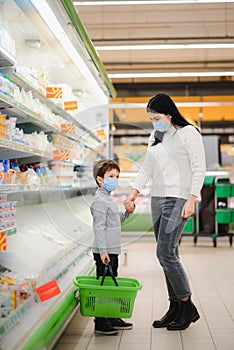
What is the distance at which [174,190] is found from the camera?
3.55 metres

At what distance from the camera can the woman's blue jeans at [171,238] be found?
353 cm

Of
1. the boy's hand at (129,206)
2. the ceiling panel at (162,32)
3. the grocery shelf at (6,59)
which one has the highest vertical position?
the ceiling panel at (162,32)

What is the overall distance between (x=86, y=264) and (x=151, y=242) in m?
5.55

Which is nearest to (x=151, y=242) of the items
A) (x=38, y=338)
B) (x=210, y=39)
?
(x=210, y=39)

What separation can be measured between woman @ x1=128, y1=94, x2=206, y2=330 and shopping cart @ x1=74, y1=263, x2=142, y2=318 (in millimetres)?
377

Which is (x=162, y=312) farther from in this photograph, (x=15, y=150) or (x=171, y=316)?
(x=15, y=150)

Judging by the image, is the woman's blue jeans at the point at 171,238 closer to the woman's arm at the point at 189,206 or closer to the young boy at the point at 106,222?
the woman's arm at the point at 189,206

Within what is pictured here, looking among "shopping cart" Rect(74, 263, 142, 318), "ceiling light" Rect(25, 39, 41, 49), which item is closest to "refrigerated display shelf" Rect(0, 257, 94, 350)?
"shopping cart" Rect(74, 263, 142, 318)

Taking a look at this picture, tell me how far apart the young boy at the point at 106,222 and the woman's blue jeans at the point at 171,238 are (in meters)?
0.23

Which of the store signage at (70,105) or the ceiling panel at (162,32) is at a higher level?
the ceiling panel at (162,32)

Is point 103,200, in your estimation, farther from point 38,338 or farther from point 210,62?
point 210,62

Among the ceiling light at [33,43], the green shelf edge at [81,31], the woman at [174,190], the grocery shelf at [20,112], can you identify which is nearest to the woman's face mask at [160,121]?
the woman at [174,190]

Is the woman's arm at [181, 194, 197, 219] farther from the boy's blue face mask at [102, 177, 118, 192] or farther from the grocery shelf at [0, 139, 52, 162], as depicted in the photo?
the grocery shelf at [0, 139, 52, 162]

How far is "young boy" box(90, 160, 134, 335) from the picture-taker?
3404 millimetres
